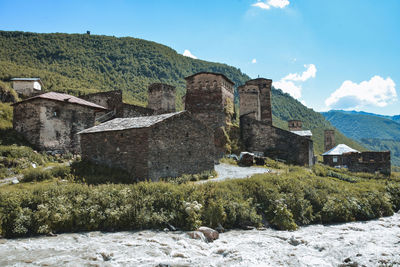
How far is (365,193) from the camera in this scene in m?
15.6

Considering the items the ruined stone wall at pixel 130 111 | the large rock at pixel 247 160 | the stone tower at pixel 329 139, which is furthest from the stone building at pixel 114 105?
the stone tower at pixel 329 139

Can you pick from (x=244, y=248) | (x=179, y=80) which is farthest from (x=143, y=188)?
(x=179, y=80)

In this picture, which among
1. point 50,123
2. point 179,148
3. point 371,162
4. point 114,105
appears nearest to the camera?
point 179,148

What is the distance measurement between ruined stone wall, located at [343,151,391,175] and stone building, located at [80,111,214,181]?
19.7 m

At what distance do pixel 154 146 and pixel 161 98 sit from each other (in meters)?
18.3

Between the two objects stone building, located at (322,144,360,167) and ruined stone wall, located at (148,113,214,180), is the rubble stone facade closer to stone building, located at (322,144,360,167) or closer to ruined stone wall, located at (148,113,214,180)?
stone building, located at (322,144,360,167)

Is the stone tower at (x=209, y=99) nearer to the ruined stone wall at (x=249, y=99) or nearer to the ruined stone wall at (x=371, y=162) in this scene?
the ruined stone wall at (x=249, y=99)

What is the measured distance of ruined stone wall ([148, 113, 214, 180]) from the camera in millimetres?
15031

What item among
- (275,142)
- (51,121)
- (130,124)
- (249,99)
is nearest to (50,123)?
(51,121)

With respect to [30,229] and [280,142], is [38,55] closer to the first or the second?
[280,142]

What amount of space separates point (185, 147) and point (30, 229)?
31.0 ft

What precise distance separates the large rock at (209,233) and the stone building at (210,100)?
1590cm

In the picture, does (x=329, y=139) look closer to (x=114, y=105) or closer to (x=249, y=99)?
(x=249, y=99)

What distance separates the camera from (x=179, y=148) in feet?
Answer: 54.2
